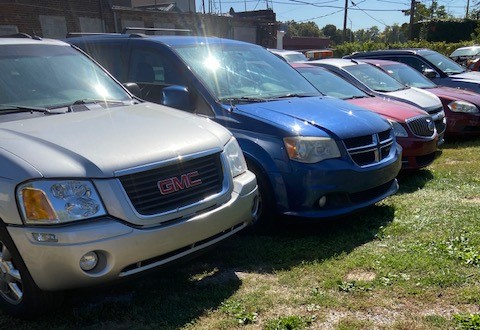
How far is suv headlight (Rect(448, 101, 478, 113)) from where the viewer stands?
840cm

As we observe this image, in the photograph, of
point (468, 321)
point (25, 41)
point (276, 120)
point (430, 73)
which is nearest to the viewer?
point (468, 321)

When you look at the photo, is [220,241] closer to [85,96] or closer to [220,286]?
[220,286]

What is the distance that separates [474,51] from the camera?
2391 cm

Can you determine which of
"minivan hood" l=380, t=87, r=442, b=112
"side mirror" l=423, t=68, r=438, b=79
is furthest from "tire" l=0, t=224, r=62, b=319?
"side mirror" l=423, t=68, r=438, b=79

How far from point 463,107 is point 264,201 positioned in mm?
5761

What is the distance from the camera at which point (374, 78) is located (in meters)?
8.33

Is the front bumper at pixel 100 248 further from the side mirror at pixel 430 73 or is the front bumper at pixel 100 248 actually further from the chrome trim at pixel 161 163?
the side mirror at pixel 430 73

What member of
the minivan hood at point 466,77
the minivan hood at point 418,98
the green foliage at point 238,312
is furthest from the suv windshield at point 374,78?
the green foliage at point 238,312

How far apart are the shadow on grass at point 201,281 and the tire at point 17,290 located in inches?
4.3

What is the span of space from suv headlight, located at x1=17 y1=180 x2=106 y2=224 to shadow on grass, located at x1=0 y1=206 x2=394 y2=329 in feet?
1.92

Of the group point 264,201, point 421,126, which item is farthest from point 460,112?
point 264,201

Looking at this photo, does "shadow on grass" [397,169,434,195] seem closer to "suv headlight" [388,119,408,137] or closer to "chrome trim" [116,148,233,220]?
"suv headlight" [388,119,408,137]

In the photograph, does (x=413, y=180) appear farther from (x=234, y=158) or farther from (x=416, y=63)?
(x=416, y=63)

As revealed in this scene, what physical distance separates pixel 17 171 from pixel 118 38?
10.8 feet
